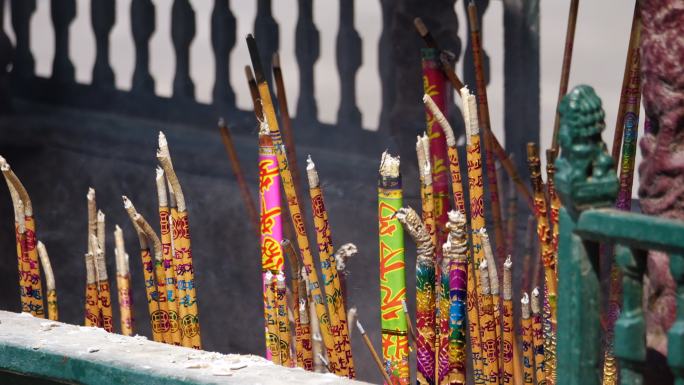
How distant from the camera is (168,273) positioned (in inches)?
115

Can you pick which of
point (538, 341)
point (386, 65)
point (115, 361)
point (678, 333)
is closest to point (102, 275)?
point (115, 361)

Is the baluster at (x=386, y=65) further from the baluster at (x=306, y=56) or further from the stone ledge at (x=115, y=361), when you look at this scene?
the stone ledge at (x=115, y=361)

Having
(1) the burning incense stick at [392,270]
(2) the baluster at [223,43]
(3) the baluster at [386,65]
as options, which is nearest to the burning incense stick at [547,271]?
(1) the burning incense stick at [392,270]

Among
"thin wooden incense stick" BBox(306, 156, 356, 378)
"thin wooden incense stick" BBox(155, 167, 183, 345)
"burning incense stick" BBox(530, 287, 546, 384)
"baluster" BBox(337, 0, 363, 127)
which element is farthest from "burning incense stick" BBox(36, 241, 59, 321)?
"baluster" BBox(337, 0, 363, 127)

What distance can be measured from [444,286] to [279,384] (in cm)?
37

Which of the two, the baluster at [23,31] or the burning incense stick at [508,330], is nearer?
the burning incense stick at [508,330]

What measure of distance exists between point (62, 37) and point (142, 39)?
440mm

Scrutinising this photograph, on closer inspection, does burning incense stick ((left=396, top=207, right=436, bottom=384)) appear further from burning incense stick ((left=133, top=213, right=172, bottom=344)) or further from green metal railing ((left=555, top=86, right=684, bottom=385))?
burning incense stick ((left=133, top=213, right=172, bottom=344))

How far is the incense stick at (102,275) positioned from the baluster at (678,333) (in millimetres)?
1372

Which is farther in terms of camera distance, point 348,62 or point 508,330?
point 348,62

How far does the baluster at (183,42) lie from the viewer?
5.75 meters

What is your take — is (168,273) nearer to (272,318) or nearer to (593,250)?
(272,318)

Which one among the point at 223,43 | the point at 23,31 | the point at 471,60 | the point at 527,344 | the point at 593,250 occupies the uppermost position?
the point at 23,31

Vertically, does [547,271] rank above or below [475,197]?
below
